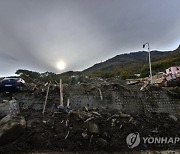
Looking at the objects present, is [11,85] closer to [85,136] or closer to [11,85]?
[11,85]

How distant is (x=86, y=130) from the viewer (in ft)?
39.2

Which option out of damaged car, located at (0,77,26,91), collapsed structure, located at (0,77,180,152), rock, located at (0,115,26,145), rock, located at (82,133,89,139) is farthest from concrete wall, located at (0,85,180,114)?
rock, located at (82,133,89,139)

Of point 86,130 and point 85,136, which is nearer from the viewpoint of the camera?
point 85,136

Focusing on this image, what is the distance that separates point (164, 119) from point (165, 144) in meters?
1.85

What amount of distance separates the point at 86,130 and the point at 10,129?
3.31 meters

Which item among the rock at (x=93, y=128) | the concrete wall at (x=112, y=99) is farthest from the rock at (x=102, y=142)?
the concrete wall at (x=112, y=99)

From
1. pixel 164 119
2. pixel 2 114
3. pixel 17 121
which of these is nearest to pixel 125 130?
pixel 164 119

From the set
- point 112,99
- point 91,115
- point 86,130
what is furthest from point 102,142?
point 112,99

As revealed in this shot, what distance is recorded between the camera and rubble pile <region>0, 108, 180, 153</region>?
11310 millimetres

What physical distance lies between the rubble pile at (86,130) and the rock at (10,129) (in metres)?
0.20

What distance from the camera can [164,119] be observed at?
14039 mm

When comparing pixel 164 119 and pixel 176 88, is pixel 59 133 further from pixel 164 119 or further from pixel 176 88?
pixel 176 88

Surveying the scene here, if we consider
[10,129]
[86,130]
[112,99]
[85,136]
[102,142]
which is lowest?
[102,142]

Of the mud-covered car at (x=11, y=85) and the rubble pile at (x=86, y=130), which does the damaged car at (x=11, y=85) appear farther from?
the rubble pile at (x=86, y=130)
